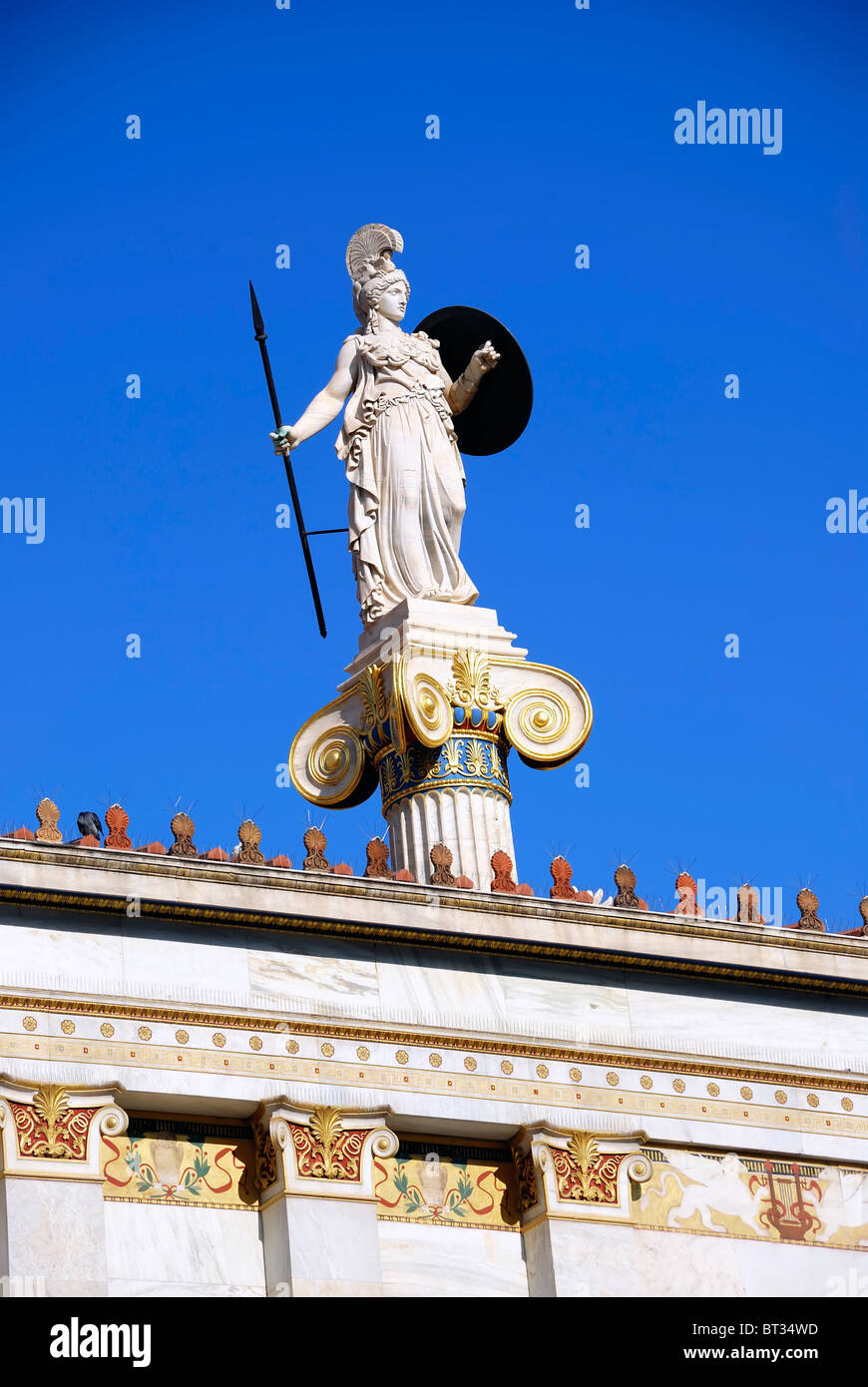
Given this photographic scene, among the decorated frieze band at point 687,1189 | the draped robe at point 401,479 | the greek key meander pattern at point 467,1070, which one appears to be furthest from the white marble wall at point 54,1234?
the draped robe at point 401,479

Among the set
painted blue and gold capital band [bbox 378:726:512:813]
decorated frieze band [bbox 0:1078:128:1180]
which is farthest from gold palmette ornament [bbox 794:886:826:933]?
decorated frieze band [bbox 0:1078:128:1180]

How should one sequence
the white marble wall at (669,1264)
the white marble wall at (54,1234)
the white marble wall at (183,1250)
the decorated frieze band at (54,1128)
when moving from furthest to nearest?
the white marble wall at (669,1264)
the white marble wall at (183,1250)
the decorated frieze band at (54,1128)
the white marble wall at (54,1234)

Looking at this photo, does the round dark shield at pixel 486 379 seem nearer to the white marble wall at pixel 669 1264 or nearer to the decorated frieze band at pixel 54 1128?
the white marble wall at pixel 669 1264

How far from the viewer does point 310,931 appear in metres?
21.5

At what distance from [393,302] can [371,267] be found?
43 centimetres

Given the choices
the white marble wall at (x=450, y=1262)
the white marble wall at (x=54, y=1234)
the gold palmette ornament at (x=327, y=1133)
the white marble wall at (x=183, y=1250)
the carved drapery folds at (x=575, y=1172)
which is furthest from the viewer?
the carved drapery folds at (x=575, y=1172)

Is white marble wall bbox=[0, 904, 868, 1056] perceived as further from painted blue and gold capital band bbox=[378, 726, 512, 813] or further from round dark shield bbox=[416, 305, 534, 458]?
round dark shield bbox=[416, 305, 534, 458]

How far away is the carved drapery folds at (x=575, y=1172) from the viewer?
2177cm

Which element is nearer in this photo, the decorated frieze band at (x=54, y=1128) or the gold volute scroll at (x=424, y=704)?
the decorated frieze band at (x=54, y=1128)

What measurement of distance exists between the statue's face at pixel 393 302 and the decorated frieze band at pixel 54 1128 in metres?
9.97
